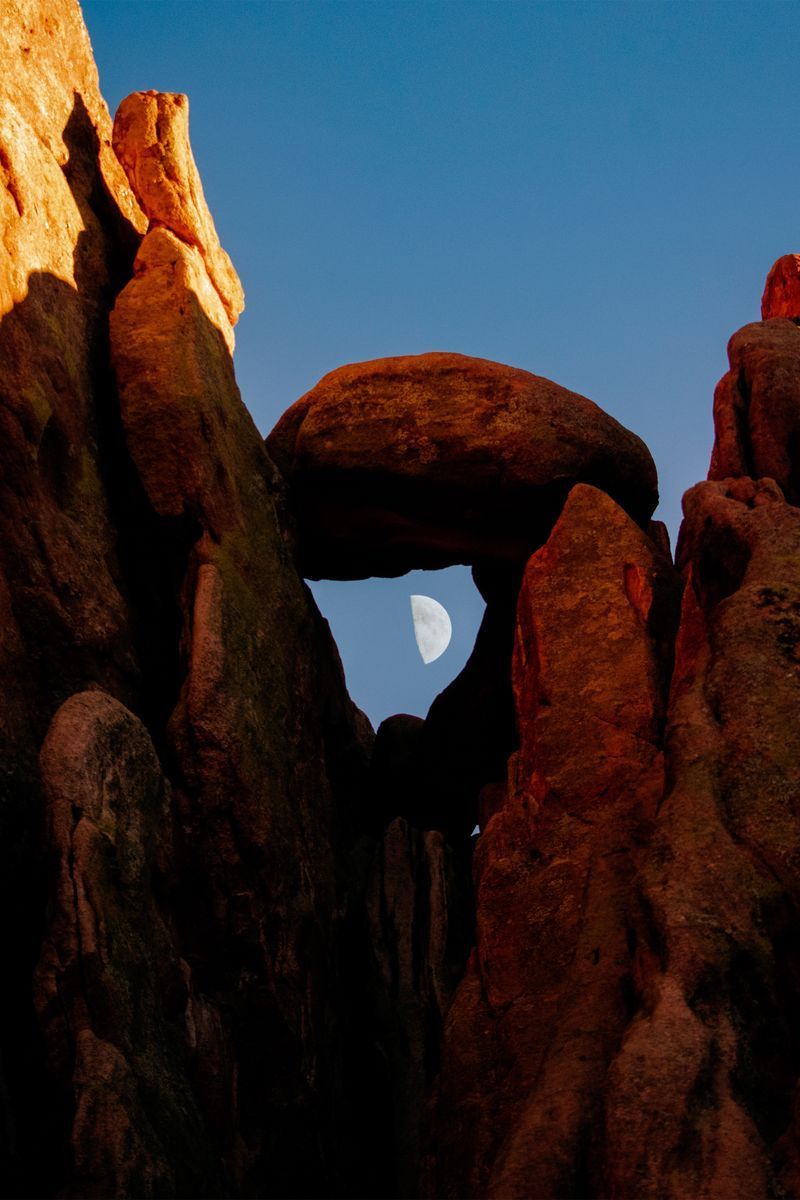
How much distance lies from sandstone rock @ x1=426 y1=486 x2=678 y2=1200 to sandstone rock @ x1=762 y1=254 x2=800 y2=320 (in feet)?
23.7

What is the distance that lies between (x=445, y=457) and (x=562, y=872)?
26.2ft

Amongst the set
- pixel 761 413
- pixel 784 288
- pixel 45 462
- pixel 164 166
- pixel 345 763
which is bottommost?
pixel 345 763

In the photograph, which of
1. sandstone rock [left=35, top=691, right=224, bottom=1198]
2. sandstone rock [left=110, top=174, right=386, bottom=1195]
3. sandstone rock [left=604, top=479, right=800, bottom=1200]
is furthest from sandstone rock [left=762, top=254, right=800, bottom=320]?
sandstone rock [left=35, top=691, right=224, bottom=1198]

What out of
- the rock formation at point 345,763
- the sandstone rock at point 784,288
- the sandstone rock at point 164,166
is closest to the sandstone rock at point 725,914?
the rock formation at point 345,763

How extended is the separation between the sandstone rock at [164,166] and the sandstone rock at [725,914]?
10.8 meters

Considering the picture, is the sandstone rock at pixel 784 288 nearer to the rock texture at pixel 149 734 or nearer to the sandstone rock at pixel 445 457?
the sandstone rock at pixel 445 457

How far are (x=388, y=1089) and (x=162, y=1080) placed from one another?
244 inches

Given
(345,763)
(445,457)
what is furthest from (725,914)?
(345,763)

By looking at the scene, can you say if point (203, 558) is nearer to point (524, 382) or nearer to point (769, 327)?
point (524, 382)

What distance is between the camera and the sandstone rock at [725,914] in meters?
10.1

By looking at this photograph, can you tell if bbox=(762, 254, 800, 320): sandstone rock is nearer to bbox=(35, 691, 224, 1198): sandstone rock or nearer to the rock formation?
the rock formation

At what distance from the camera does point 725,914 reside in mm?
11875

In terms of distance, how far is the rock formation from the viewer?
11.6m

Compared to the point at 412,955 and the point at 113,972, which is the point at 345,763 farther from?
the point at 113,972
